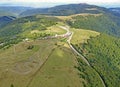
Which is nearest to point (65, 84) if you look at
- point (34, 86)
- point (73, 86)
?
point (73, 86)

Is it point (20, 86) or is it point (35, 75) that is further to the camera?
point (35, 75)

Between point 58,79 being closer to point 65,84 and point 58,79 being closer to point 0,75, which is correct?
point 65,84

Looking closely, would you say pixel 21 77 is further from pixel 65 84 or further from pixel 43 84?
pixel 65 84

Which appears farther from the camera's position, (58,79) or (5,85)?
(58,79)

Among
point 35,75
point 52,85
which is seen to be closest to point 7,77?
point 35,75

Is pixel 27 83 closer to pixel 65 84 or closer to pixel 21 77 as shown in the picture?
pixel 21 77

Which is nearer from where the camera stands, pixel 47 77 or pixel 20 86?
pixel 20 86

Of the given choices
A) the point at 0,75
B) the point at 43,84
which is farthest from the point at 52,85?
the point at 0,75
